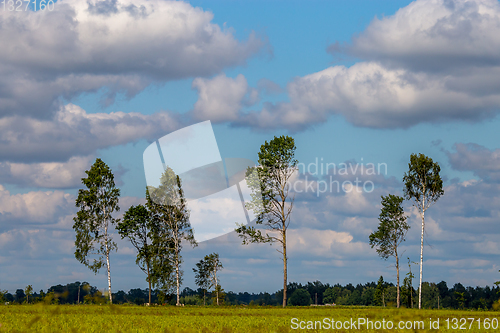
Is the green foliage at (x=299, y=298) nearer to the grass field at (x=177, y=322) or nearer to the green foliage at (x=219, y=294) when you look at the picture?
the green foliage at (x=219, y=294)

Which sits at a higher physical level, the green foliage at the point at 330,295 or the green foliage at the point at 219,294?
the green foliage at the point at 219,294

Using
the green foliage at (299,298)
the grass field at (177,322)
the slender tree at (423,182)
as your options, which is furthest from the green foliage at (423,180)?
the green foliage at (299,298)

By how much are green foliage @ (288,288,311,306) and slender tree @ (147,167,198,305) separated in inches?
4788

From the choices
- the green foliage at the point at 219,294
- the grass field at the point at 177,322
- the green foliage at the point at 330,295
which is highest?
the grass field at the point at 177,322

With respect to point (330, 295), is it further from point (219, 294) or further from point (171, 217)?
point (171, 217)

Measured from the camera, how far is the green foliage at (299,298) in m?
163

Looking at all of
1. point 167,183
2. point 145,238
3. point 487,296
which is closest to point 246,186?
point 167,183

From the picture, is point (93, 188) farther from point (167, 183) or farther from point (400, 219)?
point (400, 219)

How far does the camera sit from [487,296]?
15712 centimetres

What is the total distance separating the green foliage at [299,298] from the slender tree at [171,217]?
121619 mm

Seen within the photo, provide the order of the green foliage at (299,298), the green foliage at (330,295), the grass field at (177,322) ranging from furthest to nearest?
the green foliage at (330,295)
the green foliage at (299,298)
the grass field at (177,322)

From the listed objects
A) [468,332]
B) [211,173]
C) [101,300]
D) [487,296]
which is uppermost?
[211,173]

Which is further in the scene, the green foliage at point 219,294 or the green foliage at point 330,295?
the green foliage at point 330,295

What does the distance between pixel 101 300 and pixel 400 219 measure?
5391 cm
